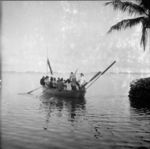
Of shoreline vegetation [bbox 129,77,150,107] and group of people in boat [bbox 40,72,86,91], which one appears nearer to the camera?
shoreline vegetation [bbox 129,77,150,107]

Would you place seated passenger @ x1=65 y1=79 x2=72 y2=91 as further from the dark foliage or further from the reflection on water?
the dark foliage

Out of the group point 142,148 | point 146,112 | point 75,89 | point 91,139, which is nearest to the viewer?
point 142,148

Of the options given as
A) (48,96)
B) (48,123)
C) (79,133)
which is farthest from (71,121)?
(48,96)

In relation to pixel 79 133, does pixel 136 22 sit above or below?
above

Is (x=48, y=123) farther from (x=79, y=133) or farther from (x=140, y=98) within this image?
(x=140, y=98)

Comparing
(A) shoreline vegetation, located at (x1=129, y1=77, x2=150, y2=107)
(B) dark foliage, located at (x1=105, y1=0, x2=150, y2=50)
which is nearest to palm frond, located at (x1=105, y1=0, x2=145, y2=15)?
(B) dark foliage, located at (x1=105, y1=0, x2=150, y2=50)

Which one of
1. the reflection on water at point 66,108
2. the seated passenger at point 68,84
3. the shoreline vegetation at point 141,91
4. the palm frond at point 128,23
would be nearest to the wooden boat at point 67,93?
the seated passenger at point 68,84

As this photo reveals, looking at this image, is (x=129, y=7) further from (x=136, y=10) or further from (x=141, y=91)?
(x=141, y=91)

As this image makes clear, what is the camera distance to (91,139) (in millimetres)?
15250

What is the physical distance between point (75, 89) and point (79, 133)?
24.4m

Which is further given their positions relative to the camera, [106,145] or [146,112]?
[146,112]

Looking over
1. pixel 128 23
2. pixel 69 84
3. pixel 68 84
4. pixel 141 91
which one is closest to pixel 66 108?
pixel 141 91

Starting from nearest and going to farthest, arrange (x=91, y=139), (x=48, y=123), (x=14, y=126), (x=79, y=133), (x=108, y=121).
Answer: (x=91, y=139), (x=79, y=133), (x=14, y=126), (x=48, y=123), (x=108, y=121)

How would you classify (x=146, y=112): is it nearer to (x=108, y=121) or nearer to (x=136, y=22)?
(x=108, y=121)
